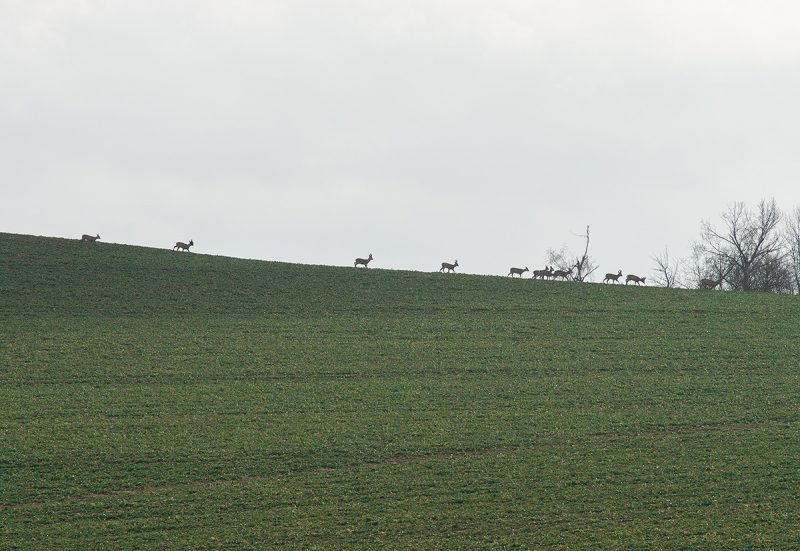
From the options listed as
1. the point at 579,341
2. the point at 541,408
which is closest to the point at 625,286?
the point at 579,341

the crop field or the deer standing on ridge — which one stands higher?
the deer standing on ridge

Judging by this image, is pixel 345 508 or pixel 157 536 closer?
pixel 157 536

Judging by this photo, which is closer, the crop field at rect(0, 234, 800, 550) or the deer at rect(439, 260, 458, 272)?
the crop field at rect(0, 234, 800, 550)

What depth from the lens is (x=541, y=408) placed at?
90.8 ft

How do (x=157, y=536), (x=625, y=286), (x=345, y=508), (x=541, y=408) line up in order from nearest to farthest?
(x=157, y=536) < (x=345, y=508) < (x=541, y=408) < (x=625, y=286)

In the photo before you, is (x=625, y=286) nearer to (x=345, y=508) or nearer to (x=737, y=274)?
(x=737, y=274)

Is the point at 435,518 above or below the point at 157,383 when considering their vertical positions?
below

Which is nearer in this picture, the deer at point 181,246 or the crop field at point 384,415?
the crop field at point 384,415

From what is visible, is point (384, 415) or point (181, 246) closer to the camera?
point (384, 415)

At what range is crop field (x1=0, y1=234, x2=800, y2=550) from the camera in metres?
19.3

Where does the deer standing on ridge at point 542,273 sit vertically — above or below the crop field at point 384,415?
above

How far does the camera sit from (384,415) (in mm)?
26938

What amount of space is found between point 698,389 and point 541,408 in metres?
6.80

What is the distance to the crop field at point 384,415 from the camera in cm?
1928
